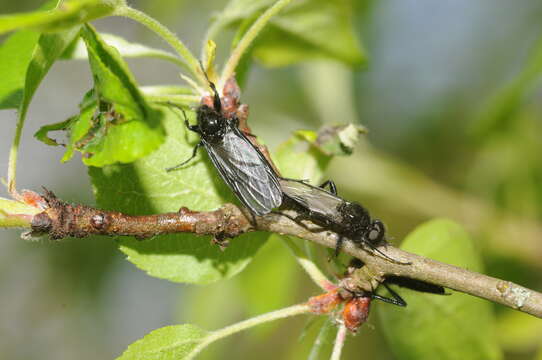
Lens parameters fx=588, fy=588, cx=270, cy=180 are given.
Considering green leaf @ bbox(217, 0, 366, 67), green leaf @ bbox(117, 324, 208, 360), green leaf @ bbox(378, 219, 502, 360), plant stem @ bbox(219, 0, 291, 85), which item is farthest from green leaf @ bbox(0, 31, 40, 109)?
green leaf @ bbox(378, 219, 502, 360)

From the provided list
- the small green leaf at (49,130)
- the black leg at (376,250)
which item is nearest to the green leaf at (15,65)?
the small green leaf at (49,130)

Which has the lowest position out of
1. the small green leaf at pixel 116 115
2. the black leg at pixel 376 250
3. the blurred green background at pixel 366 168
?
the blurred green background at pixel 366 168

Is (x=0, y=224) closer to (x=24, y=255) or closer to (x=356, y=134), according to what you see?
(x=356, y=134)

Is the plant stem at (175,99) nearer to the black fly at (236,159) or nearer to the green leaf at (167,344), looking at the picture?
the black fly at (236,159)

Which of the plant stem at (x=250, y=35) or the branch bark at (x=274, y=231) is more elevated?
the plant stem at (x=250, y=35)

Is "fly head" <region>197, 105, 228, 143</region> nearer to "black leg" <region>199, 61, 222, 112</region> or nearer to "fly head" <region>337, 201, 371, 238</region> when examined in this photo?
"black leg" <region>199, 61, 222, 112</region>

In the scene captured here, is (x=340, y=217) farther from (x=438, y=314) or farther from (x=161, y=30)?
(x=161, y=30)

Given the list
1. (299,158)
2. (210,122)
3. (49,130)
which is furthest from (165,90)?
(299,158)

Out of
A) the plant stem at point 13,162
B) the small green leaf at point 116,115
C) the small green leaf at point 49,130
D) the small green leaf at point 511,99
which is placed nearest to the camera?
the small green leaf at point 116,115
